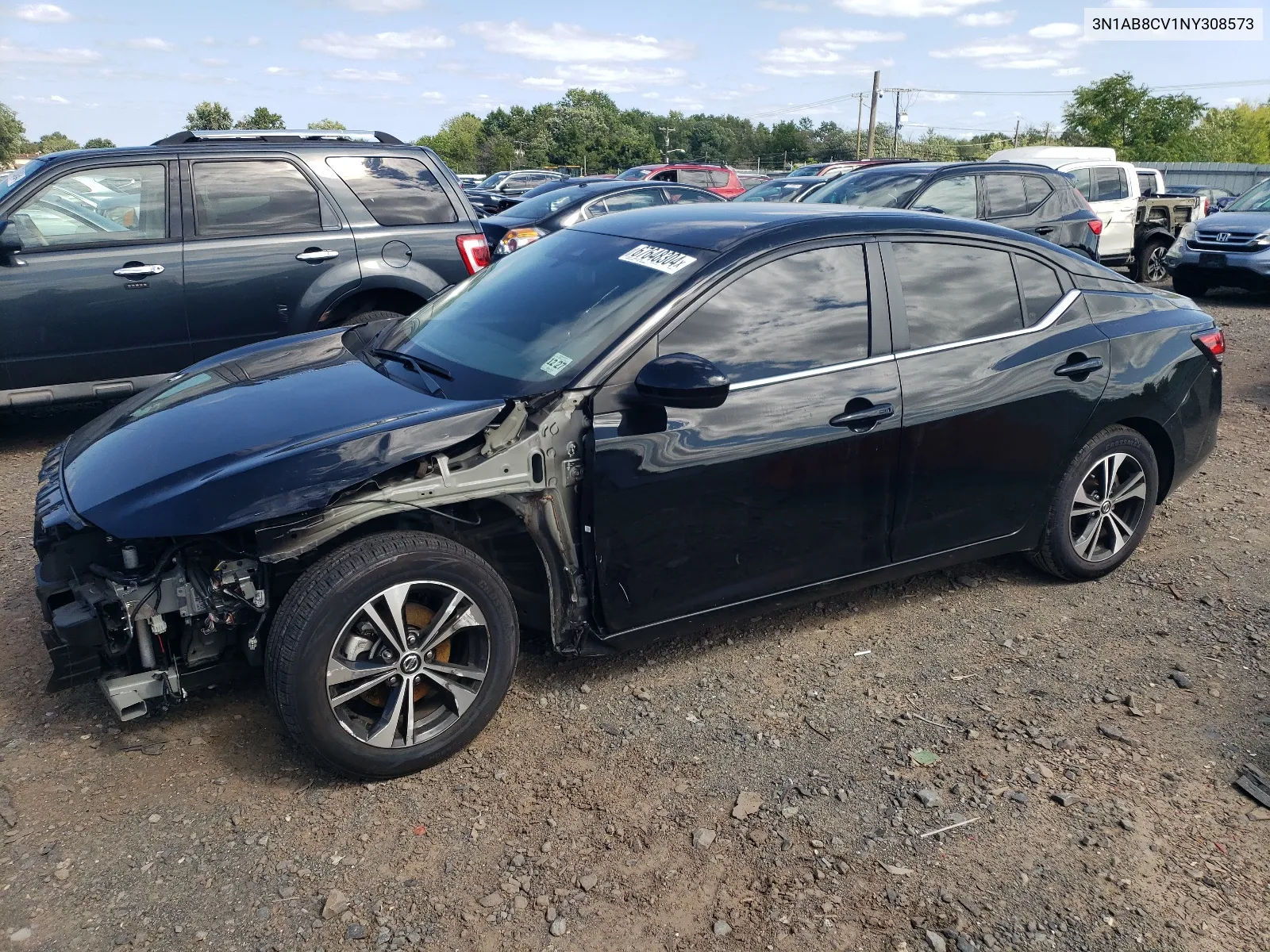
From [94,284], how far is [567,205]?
23.2 ft

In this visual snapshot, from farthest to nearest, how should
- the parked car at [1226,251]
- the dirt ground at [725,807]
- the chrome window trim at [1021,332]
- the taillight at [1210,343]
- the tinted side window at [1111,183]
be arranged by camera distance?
1. the tinted side window at [1111,183]
2. the parked car at [1226,251]
3. the taillight at [1210,343]
4. the chrome window trim at [1021,332]
5. the dirt ground at [725,807]

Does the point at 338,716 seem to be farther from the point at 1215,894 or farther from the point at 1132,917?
the point at 1215,894

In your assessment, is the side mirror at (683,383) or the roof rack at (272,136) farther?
the roof rack at (272,136)

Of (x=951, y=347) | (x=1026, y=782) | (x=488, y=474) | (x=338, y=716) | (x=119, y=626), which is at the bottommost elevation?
(x=1026, y=782)

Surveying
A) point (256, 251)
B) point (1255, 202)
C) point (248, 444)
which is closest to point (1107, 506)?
point (248, 444)

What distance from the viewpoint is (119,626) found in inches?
Answer: 116

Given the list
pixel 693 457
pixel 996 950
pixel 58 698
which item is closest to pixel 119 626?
pixel 58 698

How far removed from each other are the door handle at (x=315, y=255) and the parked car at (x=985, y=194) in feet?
18.0

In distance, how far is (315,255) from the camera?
22.2ft

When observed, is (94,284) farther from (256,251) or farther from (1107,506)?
(1107,506)

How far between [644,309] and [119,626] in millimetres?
Result: 1922

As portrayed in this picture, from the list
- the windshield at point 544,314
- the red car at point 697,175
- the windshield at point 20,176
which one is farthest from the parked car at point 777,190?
the windshield at point 544,314

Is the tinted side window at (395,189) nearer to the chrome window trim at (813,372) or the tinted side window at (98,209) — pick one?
the tinted side window at (98,209)

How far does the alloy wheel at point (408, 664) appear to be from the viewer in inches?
118
